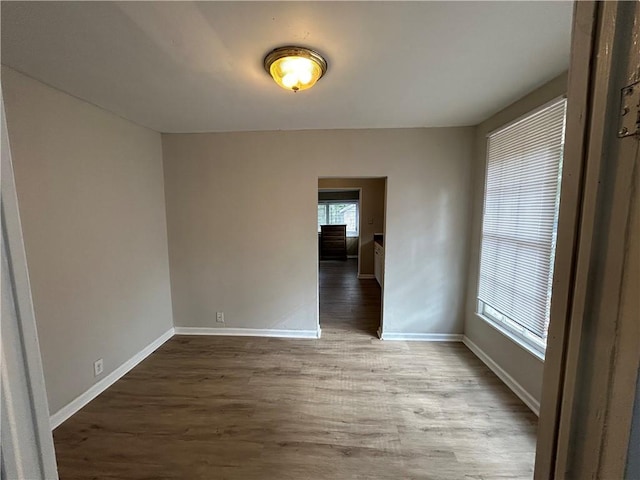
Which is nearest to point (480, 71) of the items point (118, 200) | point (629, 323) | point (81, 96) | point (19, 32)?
point (629, 323)

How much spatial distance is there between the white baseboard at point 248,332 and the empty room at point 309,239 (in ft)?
0.08

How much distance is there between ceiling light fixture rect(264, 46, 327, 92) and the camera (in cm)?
150

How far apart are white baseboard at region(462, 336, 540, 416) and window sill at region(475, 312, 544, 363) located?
330mm

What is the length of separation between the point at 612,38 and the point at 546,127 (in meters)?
1.97

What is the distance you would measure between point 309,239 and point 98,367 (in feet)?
7.30

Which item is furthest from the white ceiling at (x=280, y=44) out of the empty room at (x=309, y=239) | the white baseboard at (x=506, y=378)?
the white baseboard at (x=506, y=378)

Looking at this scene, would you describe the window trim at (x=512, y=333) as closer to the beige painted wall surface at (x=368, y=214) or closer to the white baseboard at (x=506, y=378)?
the white baseboard at (x=506, y=378)

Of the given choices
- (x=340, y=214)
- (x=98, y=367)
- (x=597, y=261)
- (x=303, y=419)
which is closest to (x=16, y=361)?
(x=597, y=261)

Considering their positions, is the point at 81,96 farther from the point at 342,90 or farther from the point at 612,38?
the point at 612,38

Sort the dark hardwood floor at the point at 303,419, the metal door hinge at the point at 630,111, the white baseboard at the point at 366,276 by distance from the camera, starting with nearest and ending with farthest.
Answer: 1. the metal door hinge at the point at 630,111
2. the dark hardwood floor at the point at 303,419
3. the white baseboard at the point at 366,276

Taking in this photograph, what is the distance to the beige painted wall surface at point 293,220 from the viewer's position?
9.71ft

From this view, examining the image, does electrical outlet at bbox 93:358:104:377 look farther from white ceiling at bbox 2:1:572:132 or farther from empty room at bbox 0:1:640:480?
white ceiling at bbox 2:1:572:132

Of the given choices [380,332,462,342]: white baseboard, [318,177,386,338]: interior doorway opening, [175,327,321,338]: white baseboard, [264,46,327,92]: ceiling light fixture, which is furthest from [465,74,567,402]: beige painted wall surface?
[175,327,321,338]: white baseboard

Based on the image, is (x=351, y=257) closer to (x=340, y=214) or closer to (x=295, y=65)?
(x=340, y=214)
